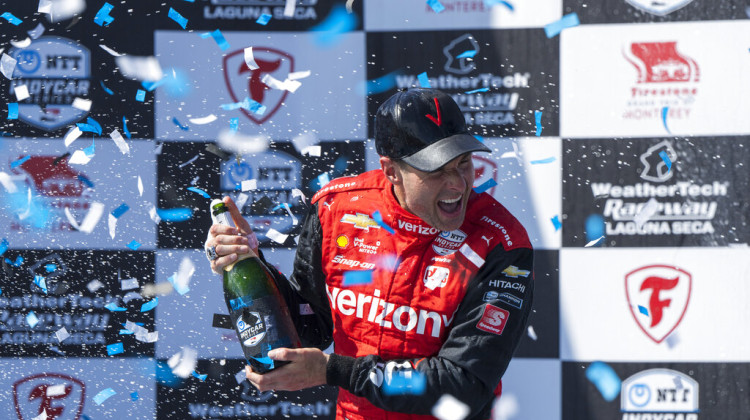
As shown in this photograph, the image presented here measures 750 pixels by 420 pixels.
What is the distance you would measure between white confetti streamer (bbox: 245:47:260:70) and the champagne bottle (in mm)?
992

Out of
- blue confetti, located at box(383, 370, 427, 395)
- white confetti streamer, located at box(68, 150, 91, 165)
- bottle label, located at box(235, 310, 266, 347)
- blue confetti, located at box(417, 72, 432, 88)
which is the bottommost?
blue confetti, located at box(383, 370, 427, 395)

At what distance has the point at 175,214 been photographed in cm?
256

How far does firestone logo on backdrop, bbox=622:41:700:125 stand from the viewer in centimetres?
243

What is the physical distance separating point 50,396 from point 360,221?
163cm

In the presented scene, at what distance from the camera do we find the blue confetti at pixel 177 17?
2512 mm

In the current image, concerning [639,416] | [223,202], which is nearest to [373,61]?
[223,202]

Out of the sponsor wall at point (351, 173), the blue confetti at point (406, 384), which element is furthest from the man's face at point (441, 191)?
the sponsor wall at point (351, 173)

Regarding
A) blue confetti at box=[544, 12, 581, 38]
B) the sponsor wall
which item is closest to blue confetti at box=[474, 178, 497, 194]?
the sponsor wall

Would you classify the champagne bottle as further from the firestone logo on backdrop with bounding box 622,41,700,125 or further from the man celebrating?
the firestone logo on backdrop with bounding box 622,41,700,125

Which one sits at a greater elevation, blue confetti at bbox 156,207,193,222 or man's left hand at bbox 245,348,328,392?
blue confetti at bbox 156,207,193,222

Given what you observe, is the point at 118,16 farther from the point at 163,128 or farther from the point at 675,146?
the point at 675,146

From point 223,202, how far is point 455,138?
22.6 inches

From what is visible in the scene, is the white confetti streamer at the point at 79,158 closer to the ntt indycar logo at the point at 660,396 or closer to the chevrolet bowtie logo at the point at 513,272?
the chevrolet bowtie logo at the point at 513,272

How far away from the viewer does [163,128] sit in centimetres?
254
